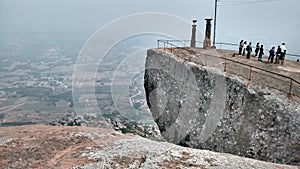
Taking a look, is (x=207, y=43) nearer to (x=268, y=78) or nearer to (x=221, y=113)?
(x=268, y=78)

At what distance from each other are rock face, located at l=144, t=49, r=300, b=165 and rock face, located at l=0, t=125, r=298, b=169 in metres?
2.12

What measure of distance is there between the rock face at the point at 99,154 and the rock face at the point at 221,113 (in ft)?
6.96

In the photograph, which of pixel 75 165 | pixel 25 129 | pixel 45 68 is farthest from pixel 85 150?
pixel 45 68

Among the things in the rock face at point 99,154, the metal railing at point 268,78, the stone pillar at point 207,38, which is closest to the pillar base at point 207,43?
the stone pillar at point 207,38

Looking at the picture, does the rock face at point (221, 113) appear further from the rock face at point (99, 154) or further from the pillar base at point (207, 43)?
the pillar base at point (207, 43)

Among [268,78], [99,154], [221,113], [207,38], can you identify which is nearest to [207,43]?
[207,38]

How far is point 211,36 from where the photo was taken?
2675 cm

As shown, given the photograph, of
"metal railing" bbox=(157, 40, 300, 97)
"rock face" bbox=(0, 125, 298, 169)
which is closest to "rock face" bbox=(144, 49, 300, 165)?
"metal railing" bbox=(157, 40, 300, 97)

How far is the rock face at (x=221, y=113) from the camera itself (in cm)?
1337

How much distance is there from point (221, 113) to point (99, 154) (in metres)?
6.94

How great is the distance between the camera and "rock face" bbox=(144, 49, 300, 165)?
43.9 ft

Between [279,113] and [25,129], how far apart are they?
12.4 meters

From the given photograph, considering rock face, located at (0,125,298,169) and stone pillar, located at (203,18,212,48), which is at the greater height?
stone pillar, located at (203,18,212,48)

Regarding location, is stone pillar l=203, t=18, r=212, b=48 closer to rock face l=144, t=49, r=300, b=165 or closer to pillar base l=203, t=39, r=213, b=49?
pillar base l=203, t=39, r=213, b=49
